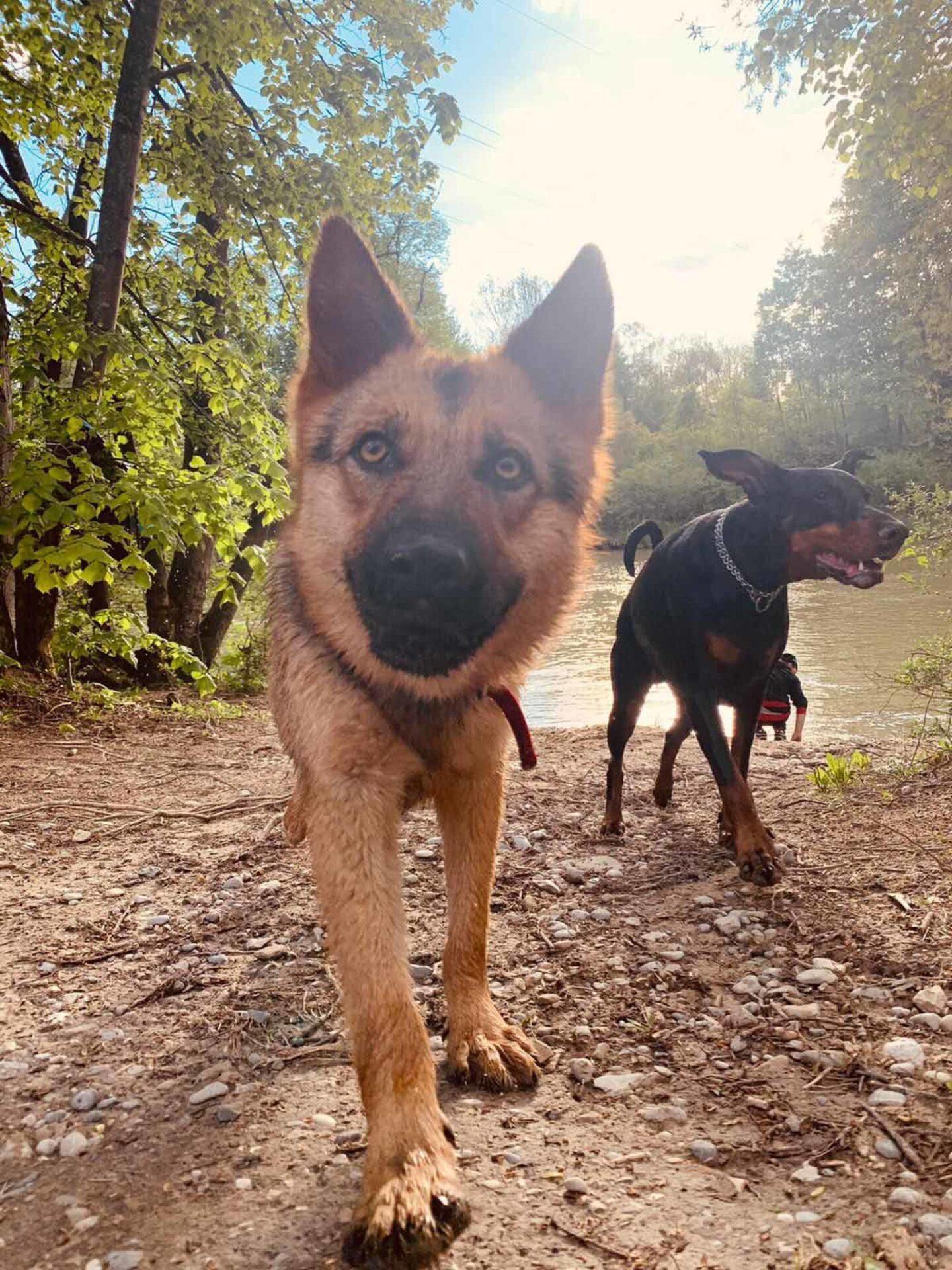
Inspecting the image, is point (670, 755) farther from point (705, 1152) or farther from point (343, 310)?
point (343, 310)

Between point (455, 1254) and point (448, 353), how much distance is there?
269 centimetres

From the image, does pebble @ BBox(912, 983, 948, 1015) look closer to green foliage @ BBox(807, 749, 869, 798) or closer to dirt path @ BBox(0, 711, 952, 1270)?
dirt path @ BBox(0, 711, 952, 1270)

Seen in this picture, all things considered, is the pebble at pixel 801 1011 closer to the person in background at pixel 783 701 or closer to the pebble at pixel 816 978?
the pebble at pixel 816 978

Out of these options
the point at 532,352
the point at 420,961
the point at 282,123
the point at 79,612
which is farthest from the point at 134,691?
the point at 532,352

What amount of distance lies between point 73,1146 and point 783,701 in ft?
27.6

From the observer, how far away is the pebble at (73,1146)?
207cm

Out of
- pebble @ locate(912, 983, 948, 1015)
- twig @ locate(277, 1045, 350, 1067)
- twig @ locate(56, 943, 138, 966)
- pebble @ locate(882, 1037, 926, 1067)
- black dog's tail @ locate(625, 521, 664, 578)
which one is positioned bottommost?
twig @ locate(56, 943, 138, 966)

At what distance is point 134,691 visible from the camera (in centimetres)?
966

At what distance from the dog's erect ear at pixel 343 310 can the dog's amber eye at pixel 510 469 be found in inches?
24.9

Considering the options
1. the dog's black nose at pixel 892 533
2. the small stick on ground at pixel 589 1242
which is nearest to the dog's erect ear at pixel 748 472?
the dog's black nose at pixel 892 533

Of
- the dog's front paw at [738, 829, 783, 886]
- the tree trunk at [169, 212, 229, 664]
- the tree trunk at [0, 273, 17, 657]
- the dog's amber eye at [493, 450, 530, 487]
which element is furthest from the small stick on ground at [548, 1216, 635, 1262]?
the tree trunk at [0, 273, 17, 657]

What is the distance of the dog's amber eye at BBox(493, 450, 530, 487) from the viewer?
2.63 m

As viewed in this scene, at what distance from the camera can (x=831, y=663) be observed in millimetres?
13578

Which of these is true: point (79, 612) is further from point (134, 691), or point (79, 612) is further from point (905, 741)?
point (905, 741)
